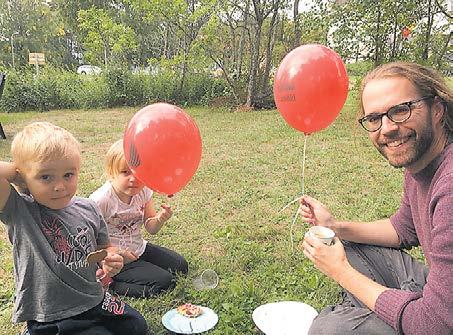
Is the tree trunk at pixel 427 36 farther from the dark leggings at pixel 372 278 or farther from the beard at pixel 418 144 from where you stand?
the beard at pixel 418 144

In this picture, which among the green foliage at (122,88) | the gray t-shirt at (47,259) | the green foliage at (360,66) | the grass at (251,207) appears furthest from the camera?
the green foliage at (122,88)

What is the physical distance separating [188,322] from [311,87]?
148 cm

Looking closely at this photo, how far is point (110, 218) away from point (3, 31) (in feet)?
87.2

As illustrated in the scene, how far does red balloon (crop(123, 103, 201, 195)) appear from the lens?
77.3 inches

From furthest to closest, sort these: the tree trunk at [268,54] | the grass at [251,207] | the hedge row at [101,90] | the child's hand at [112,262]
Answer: the hedge row at [101,90]
the tree trunk at [268,54]
the grass at [251,207]
the child's hand at [112,262]

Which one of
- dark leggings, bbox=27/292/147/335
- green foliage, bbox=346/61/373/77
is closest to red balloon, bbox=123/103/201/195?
dark leggings, bbox=27/292/147/335

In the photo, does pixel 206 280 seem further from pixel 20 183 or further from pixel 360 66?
pixel 360 66

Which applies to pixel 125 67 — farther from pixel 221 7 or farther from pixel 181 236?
pixel 181 236

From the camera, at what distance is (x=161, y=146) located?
6.45ft

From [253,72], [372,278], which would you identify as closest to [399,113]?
[372,278]

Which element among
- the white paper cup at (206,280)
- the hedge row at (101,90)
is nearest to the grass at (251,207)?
the white paper cup at (206,280)

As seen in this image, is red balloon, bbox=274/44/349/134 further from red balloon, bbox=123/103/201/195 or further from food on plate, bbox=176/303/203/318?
food on plate, bbox=176/303/203/318

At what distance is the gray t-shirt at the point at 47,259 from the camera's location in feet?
5.77

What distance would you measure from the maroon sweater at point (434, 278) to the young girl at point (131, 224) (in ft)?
4.16
